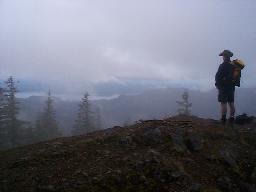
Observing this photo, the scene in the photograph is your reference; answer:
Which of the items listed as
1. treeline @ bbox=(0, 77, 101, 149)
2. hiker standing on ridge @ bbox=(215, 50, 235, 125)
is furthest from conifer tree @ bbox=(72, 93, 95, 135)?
hiker standing on ridge @ bbox=(215, 50, 235, 125)

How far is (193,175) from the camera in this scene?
10094 mm

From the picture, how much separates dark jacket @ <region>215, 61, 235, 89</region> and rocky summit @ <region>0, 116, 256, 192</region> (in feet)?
8.07

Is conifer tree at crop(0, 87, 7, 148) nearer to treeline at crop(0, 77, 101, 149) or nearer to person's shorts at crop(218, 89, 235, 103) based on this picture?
treeline at crop(0, 77, 101, 149)

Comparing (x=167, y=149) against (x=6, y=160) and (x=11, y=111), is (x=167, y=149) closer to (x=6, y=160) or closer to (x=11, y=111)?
(x=6, y=160)

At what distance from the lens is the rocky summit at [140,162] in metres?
9.20

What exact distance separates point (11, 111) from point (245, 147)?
129ft

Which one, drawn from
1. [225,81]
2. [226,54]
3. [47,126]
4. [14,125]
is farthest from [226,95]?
[47,126]

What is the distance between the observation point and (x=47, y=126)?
177 feet

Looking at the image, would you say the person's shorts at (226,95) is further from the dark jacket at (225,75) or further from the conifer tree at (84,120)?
the conifer tree at (84,120)

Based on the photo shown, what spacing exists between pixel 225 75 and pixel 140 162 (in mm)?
6664

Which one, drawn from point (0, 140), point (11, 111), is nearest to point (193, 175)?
point (0, 140)

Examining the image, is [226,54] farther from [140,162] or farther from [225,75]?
[140,162]

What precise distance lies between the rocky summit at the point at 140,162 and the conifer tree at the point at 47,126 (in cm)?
4123

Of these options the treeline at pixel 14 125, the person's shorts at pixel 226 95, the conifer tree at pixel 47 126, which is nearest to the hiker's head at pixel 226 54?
the person's shorts at pixel 226 95
